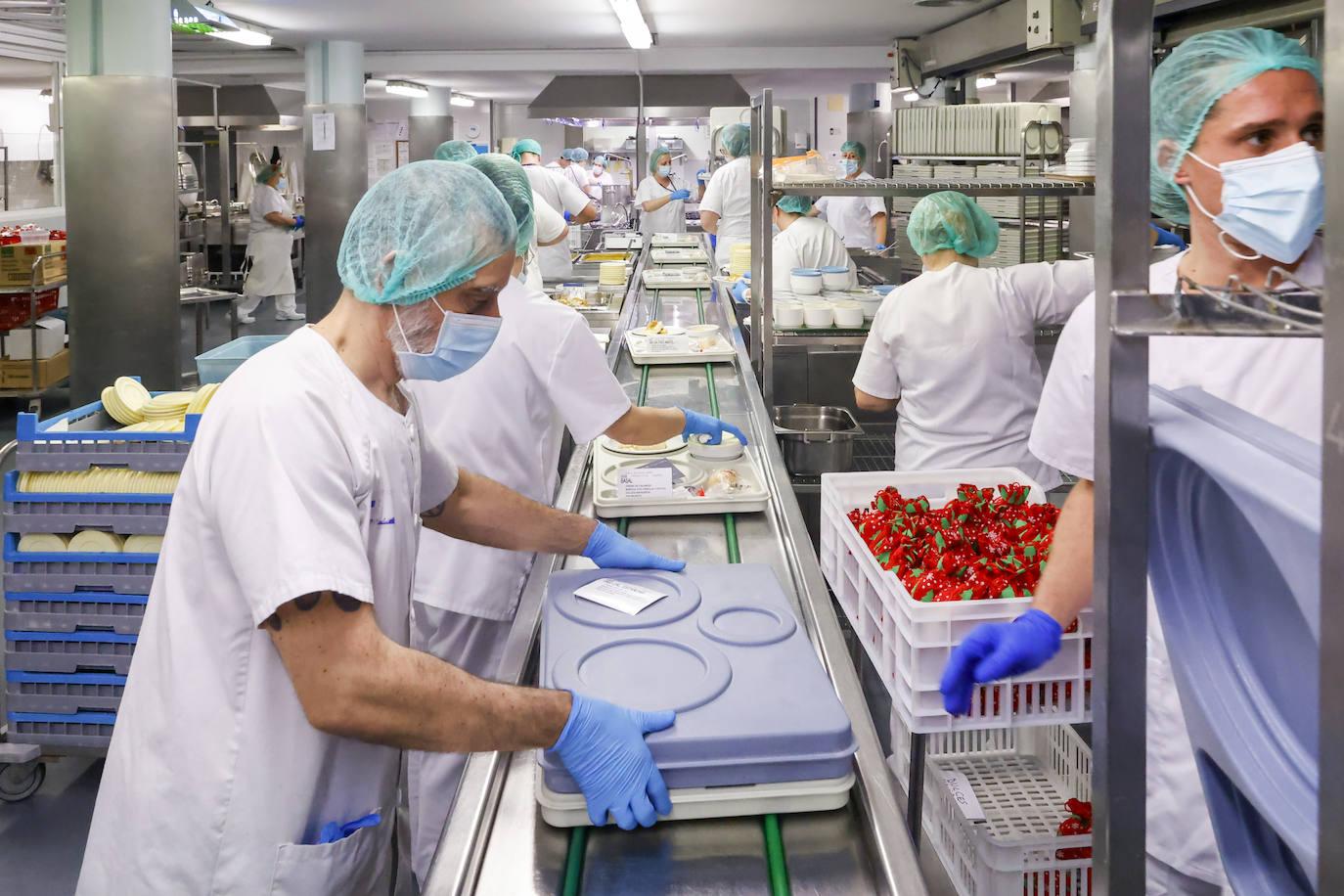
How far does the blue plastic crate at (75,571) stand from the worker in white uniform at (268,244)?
9.12 metres

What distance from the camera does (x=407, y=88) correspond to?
14.1 metres

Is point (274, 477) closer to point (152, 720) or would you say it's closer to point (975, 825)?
point (152, 720)

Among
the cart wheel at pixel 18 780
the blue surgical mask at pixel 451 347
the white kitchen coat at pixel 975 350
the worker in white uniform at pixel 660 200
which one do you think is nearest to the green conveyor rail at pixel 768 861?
the blue surgical mask at pixel 451 347

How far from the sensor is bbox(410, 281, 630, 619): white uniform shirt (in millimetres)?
2314

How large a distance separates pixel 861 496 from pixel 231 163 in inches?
558

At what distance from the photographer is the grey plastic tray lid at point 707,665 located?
117 centimetres

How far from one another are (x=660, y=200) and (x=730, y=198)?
218 centimetres

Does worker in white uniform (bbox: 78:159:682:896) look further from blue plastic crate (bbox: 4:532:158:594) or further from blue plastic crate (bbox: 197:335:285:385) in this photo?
blue plastic crate (bbox: 197:335:285:385)

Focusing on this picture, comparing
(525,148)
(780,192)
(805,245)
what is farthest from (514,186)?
(525,148)

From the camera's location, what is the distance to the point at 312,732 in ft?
4.34

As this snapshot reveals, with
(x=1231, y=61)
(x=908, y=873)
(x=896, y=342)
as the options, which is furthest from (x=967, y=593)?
(x=896, y=342)

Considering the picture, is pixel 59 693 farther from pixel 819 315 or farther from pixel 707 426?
pixel 819 315

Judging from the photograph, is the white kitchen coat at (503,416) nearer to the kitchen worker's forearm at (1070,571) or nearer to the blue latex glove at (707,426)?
the blue latex glove at (707,426)

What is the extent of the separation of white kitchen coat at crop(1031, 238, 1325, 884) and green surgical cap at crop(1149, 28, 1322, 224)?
0.17m
